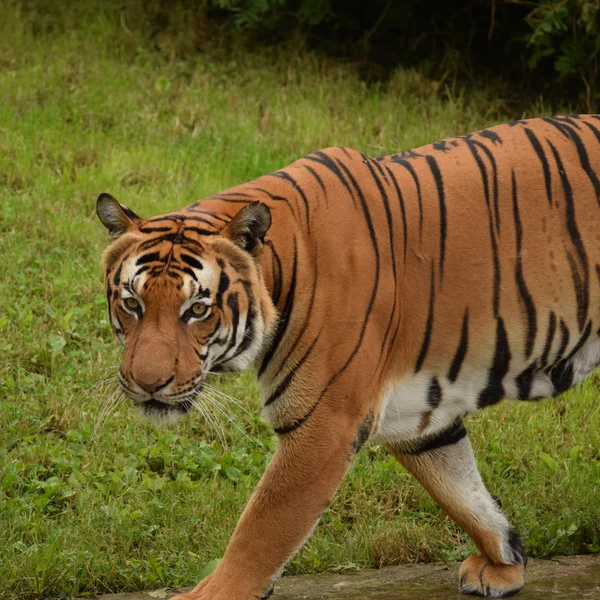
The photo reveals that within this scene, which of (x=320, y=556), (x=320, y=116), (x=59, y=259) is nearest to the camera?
(x=320, y=556)

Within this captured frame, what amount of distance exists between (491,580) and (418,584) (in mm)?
274

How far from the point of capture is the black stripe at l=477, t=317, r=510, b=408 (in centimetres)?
405

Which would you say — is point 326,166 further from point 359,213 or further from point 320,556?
point 320,556

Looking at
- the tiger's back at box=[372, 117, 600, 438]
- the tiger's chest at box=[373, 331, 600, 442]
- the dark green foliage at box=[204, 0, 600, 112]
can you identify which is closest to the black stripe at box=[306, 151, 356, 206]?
the tiger's back at box=[372, 117, 600, 438]

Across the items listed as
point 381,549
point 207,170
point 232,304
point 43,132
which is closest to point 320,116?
point 207,170

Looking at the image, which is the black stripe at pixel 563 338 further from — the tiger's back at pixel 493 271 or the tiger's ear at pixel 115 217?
the tiger's ear at pixel 115 217

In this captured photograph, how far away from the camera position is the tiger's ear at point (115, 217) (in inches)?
145

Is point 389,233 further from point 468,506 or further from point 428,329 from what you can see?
point 468,506

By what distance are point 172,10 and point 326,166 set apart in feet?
19.3

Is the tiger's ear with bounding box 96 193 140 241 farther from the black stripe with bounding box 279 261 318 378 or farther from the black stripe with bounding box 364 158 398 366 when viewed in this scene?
the black stripe with bounding box 364 158 398 366

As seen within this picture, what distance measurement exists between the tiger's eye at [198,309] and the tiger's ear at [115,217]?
37 centimetres

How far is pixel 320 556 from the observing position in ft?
15.1

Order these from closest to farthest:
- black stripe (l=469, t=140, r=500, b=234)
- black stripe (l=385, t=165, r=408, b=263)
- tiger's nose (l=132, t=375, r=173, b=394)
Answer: tiger's nose (l=132, t=375, r=173, b=394)
black stripe (l=385, t=165, r=408, b=263)
black stripe (l=469, t=140, r=500, b=234)

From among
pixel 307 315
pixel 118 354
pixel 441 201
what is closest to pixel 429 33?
pixel 118 354
